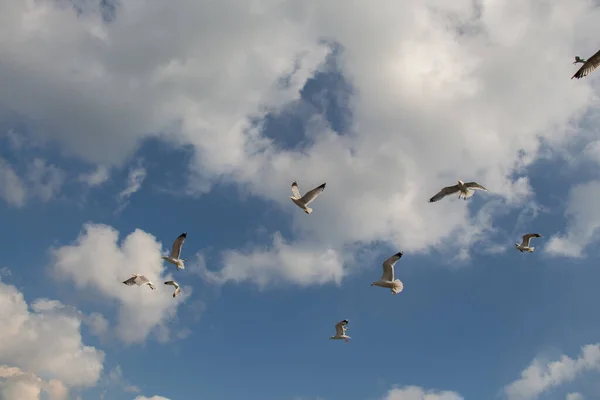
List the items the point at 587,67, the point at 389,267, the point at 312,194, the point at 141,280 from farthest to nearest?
the point at 141,280 → the point at 312,194 → the point at 389,267 → the point at 587,67

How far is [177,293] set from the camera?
50219 mm

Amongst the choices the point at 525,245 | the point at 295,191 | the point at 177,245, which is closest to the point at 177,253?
the point at 177,245

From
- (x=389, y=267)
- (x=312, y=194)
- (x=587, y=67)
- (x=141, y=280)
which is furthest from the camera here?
(x=141, y=280)

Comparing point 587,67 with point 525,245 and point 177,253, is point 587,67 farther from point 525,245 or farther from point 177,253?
point 177,253

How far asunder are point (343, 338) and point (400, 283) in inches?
449

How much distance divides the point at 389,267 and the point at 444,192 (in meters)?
8.38

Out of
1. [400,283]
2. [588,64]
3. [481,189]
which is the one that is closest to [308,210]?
[400,283]

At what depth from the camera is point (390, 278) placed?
134ft

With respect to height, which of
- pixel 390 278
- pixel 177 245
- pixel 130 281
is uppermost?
pixel 177 245

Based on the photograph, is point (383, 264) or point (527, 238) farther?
point (527, 238)

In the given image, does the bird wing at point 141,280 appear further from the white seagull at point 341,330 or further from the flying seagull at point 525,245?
the flying seagull at point 525,245

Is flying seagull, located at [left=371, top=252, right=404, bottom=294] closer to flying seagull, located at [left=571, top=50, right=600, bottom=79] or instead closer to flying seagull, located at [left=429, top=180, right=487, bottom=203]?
flying seagull, located at [left=429, top=180, right=487, bottom=203]

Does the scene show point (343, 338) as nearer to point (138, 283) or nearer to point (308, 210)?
point (308, 210)

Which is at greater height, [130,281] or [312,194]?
[312,194]
